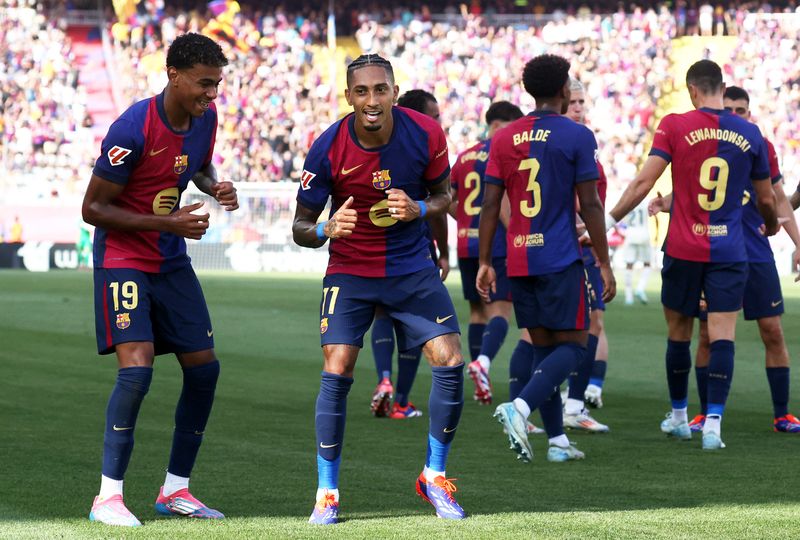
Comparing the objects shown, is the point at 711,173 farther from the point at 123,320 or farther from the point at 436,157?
the point at 123,320

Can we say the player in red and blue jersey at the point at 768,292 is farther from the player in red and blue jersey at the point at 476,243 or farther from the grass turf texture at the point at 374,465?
the player in red and blue jersey at the point at 476,243

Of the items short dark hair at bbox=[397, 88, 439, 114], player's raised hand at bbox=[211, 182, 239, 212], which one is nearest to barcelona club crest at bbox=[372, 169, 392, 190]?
player's raised hand at bbox=[211, 182, 239, 212]

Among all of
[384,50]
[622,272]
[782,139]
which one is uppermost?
[384,50]

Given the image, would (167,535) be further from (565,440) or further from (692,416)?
(692,416)

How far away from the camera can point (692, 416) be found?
917 centimetres

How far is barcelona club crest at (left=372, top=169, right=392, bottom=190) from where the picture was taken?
561cm

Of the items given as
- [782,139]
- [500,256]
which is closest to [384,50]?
[782,139]

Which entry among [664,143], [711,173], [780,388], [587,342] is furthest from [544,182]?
[780,388]

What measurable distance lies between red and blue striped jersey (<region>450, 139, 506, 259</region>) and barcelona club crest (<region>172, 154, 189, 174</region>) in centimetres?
461

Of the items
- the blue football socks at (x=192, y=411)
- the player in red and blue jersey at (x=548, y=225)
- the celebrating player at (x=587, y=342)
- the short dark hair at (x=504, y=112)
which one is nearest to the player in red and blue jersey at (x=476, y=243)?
the short dark hair at (x=504, y=112)

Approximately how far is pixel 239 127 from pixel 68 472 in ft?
101

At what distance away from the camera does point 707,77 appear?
7617 mm

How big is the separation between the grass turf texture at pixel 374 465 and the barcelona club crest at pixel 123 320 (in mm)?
808

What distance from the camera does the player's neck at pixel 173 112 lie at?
5.56 m
